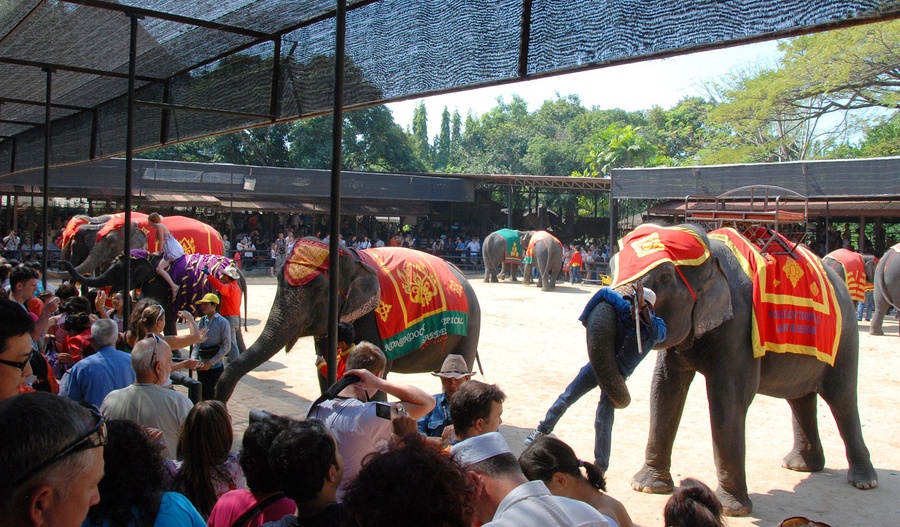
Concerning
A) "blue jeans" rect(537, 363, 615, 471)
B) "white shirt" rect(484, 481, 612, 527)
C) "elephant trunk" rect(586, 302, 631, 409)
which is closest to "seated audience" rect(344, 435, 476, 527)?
"white shirt" rect(484, 481, 612, 527)

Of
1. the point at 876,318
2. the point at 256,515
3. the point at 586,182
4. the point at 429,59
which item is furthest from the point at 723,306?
the point at 586,182

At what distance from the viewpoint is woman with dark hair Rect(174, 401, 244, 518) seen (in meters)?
2.82

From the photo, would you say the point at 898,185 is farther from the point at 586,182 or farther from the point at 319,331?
the point at 319,331

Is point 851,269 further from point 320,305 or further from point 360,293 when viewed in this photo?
point 320,305

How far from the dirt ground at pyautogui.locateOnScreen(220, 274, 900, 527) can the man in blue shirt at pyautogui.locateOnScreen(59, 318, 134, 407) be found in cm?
232

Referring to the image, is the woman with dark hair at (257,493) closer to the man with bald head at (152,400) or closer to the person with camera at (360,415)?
the person with camera at (360,415)

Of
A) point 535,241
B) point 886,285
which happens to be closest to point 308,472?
point 886,285

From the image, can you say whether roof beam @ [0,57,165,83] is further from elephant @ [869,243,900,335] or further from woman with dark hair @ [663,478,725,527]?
elephant @ [869,243,900,335]

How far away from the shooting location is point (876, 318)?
49.0 feet

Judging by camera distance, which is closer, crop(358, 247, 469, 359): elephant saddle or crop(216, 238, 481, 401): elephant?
crop(216, 238, 481, 401): elephant

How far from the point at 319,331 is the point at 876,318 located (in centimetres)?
1274

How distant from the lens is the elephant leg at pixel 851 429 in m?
5.90

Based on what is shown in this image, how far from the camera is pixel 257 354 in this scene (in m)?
5.73

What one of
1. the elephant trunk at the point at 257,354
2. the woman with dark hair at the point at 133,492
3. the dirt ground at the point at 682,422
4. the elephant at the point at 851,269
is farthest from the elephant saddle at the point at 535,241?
the woman with dark hair at the point at 133,492
